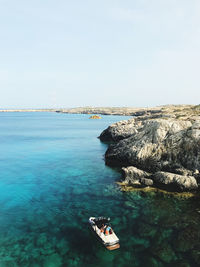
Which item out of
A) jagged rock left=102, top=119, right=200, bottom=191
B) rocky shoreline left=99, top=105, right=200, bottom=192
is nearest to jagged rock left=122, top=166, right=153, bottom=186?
rocky shoreline left=99, top=105, right=200, bottom=192

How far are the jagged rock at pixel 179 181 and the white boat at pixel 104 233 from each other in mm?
15607

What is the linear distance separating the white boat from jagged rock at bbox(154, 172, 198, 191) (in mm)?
15607

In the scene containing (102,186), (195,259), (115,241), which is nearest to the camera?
(195,259)

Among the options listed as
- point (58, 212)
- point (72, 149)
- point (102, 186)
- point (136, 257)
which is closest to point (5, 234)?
point (58, 212)

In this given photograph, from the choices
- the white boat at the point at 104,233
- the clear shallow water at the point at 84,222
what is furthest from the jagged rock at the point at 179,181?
the white boat at the point at 104,233

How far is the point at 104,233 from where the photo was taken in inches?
883

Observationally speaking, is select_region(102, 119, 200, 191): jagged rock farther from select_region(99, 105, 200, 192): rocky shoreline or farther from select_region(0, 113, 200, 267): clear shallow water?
select_region(0, 113, 200, 267): clear shallow water

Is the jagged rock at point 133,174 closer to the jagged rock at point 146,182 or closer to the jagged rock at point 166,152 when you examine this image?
the jagged rock at point 166,152

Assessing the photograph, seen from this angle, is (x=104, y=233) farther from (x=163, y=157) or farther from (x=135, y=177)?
(x=163, y=157)

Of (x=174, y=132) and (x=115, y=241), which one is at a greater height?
(x=174, y=132)

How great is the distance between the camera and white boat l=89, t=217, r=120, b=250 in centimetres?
2128

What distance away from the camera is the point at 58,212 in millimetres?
28969

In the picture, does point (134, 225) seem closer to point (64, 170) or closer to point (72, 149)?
point (64, 170)

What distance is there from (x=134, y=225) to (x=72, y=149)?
49.2 metres
